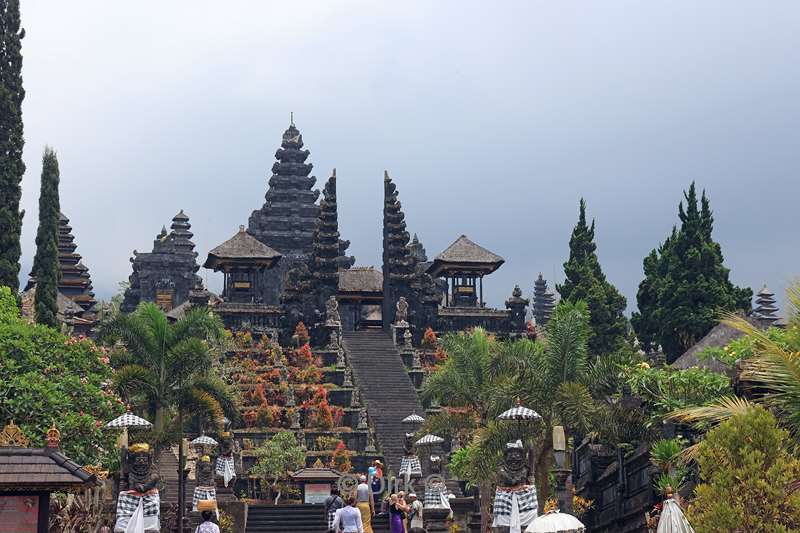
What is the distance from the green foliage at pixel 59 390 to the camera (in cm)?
3931

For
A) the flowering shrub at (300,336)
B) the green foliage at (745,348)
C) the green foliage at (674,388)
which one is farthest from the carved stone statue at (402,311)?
the green foliage at (745,348)

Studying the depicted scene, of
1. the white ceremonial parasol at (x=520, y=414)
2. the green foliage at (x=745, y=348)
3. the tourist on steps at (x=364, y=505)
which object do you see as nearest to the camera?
the green foliage at (x=745, y=348)

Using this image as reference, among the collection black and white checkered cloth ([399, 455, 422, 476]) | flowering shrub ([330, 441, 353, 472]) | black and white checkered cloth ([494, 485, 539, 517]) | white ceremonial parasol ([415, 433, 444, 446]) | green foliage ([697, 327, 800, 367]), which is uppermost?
green foliage ([697, 327, 800, 367])

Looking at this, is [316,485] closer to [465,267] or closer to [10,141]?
[10,141]

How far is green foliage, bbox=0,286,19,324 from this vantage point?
46547 millimetres

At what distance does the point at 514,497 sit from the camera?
25.0 m

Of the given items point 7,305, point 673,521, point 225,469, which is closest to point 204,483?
point 225,469

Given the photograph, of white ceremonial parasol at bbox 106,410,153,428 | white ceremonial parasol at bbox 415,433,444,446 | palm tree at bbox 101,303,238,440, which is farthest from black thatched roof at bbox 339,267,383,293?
white ceremonial parasol at bbox 106,410,153,428

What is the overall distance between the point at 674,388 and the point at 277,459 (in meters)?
22.2

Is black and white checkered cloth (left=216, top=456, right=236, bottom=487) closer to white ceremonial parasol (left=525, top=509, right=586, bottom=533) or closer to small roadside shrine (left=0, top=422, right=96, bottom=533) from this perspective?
small roadside shrine (left=0, top=422, right=96, bottom=533)

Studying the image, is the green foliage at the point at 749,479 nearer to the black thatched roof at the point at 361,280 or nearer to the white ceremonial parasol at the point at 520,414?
the white ceremonial parasol at the point at 520,414

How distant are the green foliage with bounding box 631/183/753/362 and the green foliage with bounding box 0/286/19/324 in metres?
29.9

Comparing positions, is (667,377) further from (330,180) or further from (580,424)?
(330,180)

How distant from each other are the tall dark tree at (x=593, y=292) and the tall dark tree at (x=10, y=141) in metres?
26.0
